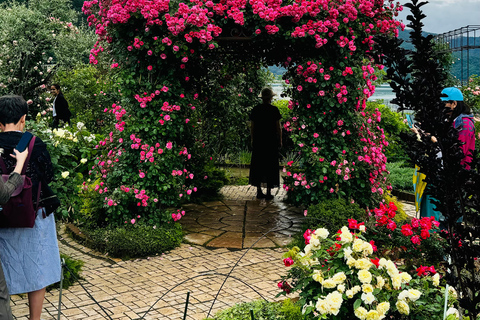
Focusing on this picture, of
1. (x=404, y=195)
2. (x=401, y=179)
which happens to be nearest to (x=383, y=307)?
(x=404, y=195)

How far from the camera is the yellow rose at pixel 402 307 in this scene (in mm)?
2844

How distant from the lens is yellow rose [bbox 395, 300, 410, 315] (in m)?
2.84

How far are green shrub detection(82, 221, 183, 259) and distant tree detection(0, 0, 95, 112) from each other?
11603mm

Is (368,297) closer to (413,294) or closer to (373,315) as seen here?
(373,315)

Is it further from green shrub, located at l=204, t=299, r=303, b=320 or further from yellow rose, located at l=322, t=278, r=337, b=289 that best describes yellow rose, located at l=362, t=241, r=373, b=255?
green shrub, located at l=204, t=299, r=303, b=320

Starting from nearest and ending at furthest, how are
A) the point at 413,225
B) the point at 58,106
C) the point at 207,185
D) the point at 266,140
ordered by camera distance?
1. the point at 413,225
2. the point at 266,140
3. the point at 207,185
4. the point at 58,106

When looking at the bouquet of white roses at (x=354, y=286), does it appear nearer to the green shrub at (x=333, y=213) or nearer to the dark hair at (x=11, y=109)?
the dark hair at (x=11, y=109)

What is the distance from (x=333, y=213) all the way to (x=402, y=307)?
10.4 feet

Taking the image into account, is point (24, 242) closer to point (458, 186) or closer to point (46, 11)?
point (458, 186)

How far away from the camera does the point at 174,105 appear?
6.22 m

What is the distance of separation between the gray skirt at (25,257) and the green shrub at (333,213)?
10.4ft

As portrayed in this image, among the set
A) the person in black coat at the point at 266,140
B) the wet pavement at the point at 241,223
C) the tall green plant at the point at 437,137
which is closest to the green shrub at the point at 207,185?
the wet pavement at the point at 241,223

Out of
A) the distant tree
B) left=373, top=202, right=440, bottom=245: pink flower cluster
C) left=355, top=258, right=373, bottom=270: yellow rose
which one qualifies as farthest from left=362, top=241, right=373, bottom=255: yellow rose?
the distant tree

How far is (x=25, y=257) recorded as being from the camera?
11.9 ft
